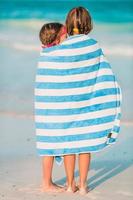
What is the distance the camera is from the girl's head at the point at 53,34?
2.96m

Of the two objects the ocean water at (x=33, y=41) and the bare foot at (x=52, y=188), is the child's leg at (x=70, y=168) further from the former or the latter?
the ocean water at (x=33, y=41)

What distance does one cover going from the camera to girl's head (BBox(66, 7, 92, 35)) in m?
2.93

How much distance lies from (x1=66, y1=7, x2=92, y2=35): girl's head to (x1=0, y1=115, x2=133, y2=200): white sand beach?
73 centimetres

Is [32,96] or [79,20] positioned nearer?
[79,20]

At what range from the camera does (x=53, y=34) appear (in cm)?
296

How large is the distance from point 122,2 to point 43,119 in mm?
4899

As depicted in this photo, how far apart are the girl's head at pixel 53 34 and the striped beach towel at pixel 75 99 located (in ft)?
0.21

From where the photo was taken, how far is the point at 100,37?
6.56m

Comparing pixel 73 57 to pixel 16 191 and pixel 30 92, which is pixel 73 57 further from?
pixel 30 92

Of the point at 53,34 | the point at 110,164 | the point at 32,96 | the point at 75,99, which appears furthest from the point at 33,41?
the point at 75,99

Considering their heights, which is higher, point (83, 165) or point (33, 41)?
point (33, 41)

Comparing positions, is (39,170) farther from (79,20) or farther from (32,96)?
(32,96)

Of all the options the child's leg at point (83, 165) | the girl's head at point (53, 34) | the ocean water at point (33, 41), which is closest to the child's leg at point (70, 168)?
the child's leg at point (83, 165)

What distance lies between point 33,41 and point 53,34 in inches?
138
